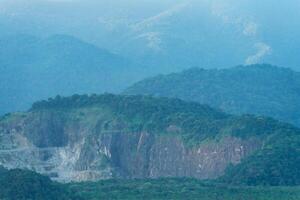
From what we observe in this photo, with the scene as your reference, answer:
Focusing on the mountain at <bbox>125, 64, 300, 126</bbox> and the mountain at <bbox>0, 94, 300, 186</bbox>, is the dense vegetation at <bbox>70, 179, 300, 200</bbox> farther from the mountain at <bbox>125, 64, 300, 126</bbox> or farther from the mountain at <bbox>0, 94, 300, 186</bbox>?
the mountain at <bbox>125, 64, 300, 126</bbox>

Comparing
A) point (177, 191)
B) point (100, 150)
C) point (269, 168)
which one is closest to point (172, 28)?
point (100, 150)

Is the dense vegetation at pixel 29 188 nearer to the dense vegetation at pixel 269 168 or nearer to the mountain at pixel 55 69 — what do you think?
the dense vegetation at pixel 269 168

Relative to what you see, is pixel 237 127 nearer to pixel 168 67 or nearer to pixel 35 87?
pixel 35 87

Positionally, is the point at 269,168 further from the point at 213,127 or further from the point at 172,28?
the point at 172,28

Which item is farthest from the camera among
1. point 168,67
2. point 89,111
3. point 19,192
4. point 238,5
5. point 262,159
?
point 238,5

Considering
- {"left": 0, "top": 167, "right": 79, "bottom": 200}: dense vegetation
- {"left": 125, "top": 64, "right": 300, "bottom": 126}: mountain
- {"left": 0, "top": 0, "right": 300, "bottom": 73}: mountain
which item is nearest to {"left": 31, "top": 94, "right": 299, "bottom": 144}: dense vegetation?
{"left": 0, "top": 167, "right": 79, "bottom": 200}: dense vegetation

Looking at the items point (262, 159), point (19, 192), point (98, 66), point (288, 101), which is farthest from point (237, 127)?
point (98, 66)
